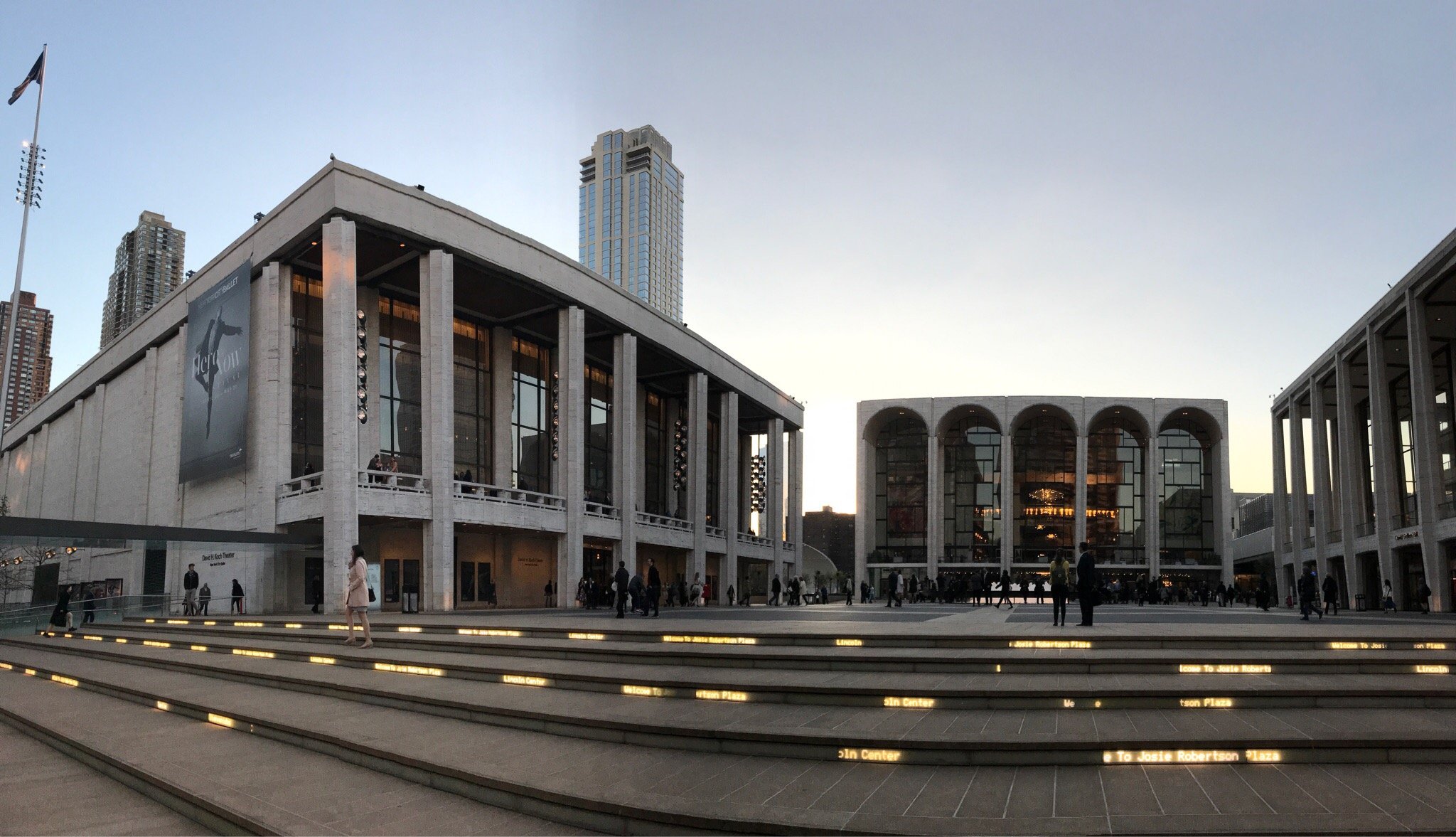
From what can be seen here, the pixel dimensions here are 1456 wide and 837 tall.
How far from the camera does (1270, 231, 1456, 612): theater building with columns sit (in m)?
37.1

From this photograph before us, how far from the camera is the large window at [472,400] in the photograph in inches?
1535

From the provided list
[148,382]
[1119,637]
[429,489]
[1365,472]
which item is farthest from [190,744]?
[1365,472]

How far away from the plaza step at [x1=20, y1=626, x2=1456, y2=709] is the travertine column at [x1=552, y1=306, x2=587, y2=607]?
83.5 ft

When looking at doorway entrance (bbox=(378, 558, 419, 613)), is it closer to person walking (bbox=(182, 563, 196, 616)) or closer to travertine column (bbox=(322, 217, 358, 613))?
travertine column (bbox=(322, 217, 358, 613))

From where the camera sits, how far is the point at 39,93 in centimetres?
3178

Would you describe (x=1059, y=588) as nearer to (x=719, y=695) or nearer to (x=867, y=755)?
(x=719, y=695)

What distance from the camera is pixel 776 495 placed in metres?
60.5

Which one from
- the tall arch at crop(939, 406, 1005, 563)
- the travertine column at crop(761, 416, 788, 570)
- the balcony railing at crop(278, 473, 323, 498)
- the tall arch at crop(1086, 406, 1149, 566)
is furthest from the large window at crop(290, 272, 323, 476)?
the tall arch at crop(1086, 406, 1149, 566)

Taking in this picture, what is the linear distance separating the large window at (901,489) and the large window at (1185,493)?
733 inches

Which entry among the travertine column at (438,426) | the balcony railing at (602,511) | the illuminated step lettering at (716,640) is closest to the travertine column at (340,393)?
the travertine column at (438,426)

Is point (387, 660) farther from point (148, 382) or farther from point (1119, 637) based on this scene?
point (148, 382)

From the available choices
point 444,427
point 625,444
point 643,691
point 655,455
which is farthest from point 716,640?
point 655,455

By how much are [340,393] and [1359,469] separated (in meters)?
54.7

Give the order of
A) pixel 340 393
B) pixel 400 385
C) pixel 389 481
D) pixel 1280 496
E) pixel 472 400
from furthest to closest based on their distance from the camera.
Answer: pixel 1280 496, pixel 472 400, pixel 400 385, pixel 389 481, pixel 340 393
